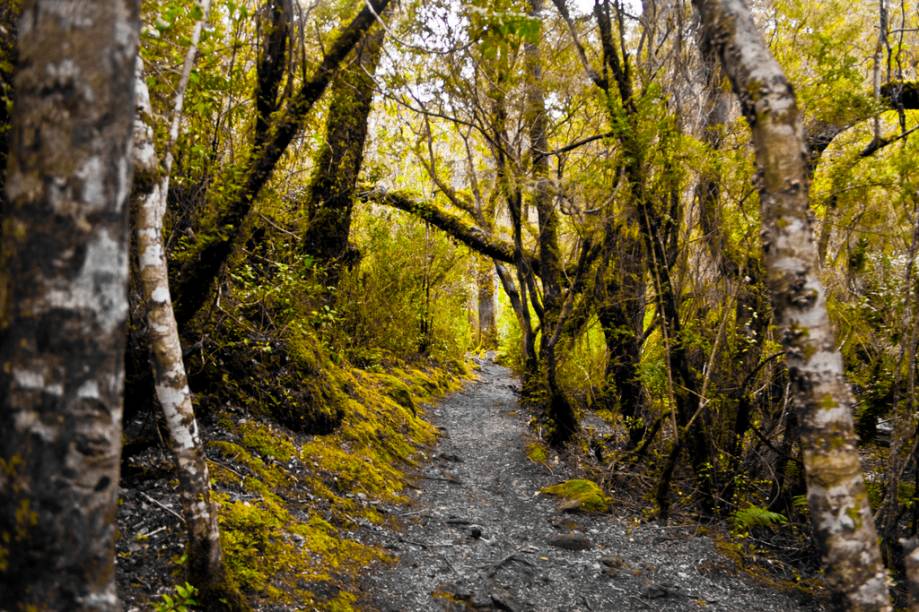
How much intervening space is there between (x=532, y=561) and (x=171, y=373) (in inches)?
165

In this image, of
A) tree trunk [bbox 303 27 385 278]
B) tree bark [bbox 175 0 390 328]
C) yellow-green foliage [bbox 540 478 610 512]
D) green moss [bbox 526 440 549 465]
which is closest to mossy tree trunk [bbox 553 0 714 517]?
yellow-green foliage [bbox 540 478 610 512]

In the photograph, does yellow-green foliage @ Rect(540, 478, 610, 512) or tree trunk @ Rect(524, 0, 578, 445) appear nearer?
yellow-green foliage @ Rect(540, 478, 610, 512)

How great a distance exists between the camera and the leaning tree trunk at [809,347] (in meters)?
2.67

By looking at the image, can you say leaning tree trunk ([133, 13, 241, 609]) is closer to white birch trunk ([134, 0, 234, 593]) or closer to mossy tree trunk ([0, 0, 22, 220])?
white birch trunk ([134, 0, 234, 593])

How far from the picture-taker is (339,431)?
7.48 meters

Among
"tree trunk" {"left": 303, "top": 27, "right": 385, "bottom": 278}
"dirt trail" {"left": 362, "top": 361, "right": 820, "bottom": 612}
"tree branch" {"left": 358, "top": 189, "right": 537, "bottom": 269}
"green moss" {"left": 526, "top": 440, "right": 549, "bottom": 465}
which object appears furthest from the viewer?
"tree branch" {"left": 358, "top": 189, "right": 537, "bottom": 269}

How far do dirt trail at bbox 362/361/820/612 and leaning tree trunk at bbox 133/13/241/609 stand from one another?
1664 millimetres

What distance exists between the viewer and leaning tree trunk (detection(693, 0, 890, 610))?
2.67 metres

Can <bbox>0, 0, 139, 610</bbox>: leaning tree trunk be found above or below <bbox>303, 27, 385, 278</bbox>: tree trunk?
below

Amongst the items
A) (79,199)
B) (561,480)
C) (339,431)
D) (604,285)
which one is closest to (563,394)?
(561,480)

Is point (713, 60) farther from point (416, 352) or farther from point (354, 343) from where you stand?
point (416, 352)

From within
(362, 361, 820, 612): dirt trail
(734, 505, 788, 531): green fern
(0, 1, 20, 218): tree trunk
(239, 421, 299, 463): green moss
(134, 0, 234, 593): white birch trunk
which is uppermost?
(0, 1, 20, 218): tree trunk

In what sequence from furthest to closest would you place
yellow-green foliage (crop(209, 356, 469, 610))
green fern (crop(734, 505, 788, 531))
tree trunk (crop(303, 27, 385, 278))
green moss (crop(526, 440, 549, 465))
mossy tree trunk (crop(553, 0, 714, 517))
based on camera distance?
1. green moss (crop(526, 440, 549, 465))
2. tree trunk (crop(303, 27, 385, 278))
3. mossy tree trunk (crop(553, 0, 714, 517))
4. green fern (crop(734, 505, 788, 531))
5. yellow-green foliage (crop(209, 356, 469, 610))

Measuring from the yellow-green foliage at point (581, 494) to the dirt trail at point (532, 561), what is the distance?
170mm
